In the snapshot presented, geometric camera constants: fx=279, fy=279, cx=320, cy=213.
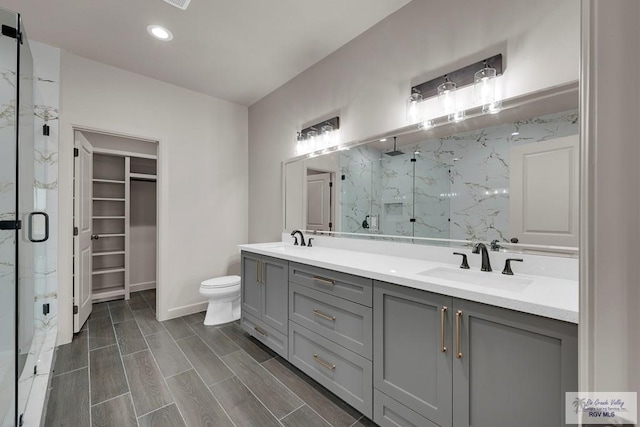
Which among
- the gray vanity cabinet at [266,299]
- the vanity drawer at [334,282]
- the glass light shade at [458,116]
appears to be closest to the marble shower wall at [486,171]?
the glass light shade at [458,116]

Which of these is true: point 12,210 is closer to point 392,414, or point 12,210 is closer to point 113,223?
point 392,414

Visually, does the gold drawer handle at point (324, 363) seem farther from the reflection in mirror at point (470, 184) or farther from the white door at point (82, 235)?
the white door at point (82, 235)

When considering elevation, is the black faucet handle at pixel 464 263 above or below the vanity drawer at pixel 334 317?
above

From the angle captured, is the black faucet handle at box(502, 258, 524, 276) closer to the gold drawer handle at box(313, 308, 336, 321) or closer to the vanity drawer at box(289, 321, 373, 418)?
the vanity drawer at box(289, 321, 373, 418)

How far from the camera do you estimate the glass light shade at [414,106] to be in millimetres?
1848

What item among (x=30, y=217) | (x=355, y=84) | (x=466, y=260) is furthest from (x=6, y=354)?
(x=355, y=84)

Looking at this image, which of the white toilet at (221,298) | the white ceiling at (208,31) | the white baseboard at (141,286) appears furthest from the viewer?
the white baseboard at (141,286)

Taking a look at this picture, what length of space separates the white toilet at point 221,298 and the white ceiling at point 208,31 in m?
2.16

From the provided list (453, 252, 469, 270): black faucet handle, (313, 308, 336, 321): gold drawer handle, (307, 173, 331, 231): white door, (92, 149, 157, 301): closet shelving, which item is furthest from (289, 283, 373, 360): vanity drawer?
(92, 149, 157, 301): closet shelving

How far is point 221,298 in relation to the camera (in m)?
2.92

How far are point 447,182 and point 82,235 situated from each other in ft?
11.1

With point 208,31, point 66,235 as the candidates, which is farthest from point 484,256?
point 66,235

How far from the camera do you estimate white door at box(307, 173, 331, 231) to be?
8.55 ft

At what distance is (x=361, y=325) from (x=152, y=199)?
3.94 meters
